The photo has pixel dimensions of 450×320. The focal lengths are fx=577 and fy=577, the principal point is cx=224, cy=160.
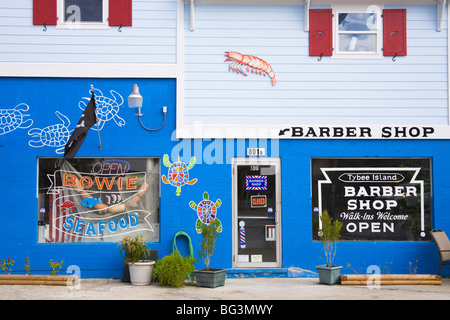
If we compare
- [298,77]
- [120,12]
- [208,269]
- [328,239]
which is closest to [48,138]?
[120,12]

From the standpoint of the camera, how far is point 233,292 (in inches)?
398

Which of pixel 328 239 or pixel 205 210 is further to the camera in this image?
pixel 205 210

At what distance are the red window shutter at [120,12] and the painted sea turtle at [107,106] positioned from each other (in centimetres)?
146

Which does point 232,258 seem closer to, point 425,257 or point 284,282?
point 284,282

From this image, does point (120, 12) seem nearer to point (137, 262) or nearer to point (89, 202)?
point (89, 202)

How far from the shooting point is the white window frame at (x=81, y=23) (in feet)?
38.8

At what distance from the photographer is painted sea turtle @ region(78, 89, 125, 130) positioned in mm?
11828

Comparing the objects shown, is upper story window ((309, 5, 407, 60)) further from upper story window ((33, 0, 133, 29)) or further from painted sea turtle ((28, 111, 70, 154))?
painted sea turtle ((28, 111, 70, 154))

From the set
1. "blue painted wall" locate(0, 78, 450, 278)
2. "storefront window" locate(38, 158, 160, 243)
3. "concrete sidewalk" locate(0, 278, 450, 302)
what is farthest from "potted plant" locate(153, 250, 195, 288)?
"storefront window" locate(38, 158, 160, 243)

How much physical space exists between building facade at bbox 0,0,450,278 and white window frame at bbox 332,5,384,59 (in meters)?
0.03

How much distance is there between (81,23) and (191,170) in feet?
12.4

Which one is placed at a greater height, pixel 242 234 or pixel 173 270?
→ pixel 242 234

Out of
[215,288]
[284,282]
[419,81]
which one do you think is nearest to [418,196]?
[419,81]

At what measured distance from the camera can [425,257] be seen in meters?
11.8
